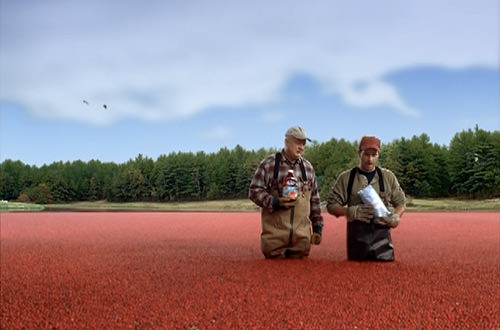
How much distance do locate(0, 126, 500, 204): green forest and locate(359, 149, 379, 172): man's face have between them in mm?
35182

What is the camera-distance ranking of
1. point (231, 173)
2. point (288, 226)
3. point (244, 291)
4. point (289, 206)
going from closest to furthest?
point (244, 291), point (289, 206), point (288, 226), point (231, 173)

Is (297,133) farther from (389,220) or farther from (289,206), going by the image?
(389,220)

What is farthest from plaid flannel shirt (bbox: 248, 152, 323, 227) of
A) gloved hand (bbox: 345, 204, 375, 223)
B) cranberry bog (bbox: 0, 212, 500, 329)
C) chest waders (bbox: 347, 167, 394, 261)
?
cranberry bog (bbox: 0, 212, 500, 329)

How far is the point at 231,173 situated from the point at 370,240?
66.0 meters

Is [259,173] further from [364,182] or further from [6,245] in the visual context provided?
[6,245]

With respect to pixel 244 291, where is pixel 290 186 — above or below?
above

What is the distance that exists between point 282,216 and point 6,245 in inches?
253

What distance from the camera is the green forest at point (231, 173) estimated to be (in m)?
51.6

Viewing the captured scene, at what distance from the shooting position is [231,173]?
7188cm

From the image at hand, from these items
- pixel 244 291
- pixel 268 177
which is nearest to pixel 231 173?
pixel 268 177

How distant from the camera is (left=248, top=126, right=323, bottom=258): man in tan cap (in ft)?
19.7

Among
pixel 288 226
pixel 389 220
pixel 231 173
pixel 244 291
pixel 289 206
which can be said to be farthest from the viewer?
pixel 231 173

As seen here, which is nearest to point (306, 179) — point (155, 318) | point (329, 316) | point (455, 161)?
point (329, 316)

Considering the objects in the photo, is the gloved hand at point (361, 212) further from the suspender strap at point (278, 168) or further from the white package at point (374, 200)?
the suspender strap at point (278, 168)
